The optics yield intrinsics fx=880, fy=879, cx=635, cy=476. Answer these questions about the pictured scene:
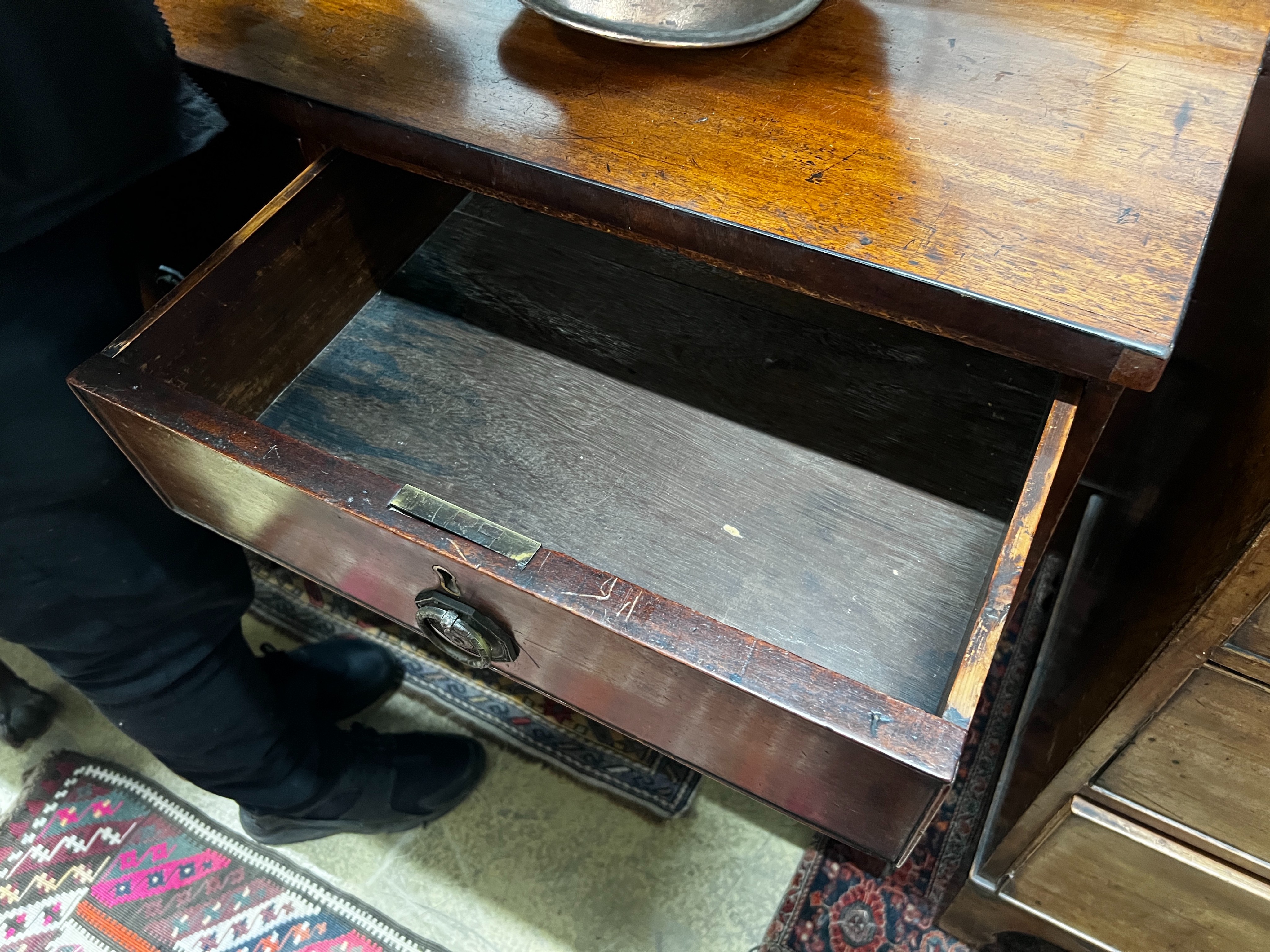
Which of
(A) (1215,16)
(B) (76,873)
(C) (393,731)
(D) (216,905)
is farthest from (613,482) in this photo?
(B) (76,873)

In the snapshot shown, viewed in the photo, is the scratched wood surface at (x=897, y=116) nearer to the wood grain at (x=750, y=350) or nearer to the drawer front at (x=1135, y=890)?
the wood grain at (x=750, y=350)

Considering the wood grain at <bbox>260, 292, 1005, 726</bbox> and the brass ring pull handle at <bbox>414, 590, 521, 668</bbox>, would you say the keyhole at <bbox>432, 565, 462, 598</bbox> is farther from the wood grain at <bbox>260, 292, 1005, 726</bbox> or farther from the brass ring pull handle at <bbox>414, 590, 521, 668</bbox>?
the wood grain at <bbox>260, 292, 1005, 726</bbox>

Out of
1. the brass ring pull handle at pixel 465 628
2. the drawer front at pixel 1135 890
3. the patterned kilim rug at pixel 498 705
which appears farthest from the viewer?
the patterned kilim rug at pixel 498 705

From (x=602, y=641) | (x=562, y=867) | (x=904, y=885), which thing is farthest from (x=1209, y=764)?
(x=562, y=867)

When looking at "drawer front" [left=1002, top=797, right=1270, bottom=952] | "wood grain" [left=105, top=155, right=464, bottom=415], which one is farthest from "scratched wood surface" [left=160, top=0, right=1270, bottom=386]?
"drawer front" [left=1002, top=797, right=1270, bottom=952]

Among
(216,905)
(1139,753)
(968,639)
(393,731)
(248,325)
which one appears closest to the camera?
(968,639)

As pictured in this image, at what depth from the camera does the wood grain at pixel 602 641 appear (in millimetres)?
428

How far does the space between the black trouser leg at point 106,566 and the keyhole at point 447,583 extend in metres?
0.30

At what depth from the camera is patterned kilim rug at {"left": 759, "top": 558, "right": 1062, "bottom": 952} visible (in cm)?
95

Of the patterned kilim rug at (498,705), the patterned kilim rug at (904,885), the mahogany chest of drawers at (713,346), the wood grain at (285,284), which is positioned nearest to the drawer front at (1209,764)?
the mahogany chest of drawers at (713,346)

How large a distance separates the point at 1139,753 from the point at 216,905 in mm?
976

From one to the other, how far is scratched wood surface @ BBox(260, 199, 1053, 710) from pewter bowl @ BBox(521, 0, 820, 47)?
244mm

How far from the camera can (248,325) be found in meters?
0.69

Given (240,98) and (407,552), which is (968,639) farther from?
(240,98)
